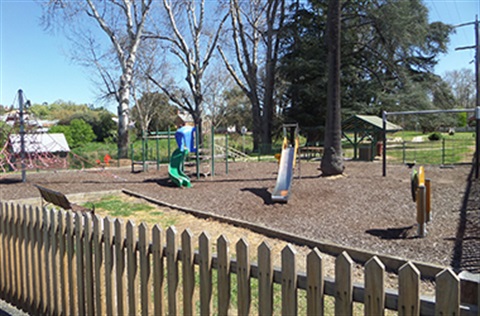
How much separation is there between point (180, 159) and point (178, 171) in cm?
43

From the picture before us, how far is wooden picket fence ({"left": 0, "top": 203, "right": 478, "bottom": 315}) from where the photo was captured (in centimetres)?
190

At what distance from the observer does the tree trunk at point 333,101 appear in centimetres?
1493

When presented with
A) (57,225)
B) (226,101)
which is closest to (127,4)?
(57,225)

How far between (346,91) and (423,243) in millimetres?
26800

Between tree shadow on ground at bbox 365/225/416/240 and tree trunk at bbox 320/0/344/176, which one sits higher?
tree trunk at bbox 320/0/344/176

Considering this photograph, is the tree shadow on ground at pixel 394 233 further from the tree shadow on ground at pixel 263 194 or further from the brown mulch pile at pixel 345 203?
the tree shadow on ground at pixel 263 194

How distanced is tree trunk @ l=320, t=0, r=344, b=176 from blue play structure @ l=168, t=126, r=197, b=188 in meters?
5.18

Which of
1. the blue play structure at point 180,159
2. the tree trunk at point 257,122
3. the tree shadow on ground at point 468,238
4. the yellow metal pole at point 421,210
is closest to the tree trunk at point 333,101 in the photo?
the tree shadow on ground at point 468,238

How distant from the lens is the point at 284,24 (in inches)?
1355

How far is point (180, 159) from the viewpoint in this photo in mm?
14148

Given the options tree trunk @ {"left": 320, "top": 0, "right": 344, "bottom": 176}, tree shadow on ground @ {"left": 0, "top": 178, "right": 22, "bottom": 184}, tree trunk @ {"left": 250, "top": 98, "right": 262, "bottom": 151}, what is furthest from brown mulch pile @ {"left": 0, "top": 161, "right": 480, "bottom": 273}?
tree trunk @ {"left": 250, "top": 98, "right": 262, "bottom": 151}

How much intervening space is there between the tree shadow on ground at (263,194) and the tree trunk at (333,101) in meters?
3.64

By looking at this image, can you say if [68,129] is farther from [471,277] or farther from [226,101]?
[471,277]

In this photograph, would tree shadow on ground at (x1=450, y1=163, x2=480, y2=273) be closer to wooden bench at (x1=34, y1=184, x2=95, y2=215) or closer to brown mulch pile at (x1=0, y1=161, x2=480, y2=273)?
brown mulch pile at (x1=0, y1=161, x2=480, y2=273)
